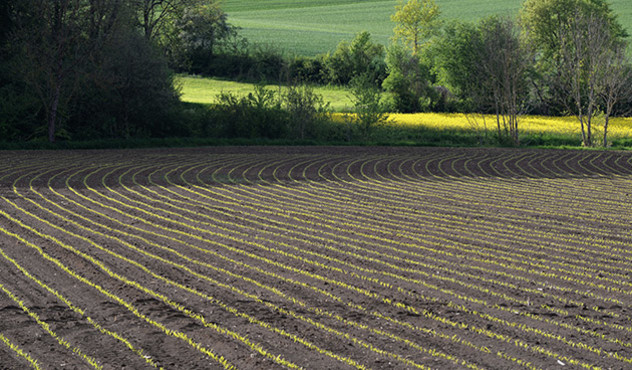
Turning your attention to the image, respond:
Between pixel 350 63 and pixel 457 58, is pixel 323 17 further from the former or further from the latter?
pixel 457 58

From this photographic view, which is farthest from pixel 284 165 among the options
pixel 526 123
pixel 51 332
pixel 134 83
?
pixel 526 123

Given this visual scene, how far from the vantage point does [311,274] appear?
922 centimetres

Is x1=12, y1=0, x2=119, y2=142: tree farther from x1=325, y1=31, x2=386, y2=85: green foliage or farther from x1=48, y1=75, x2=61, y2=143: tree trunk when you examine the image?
x1=325, y1=31, x2=386, y2=85: green foliage

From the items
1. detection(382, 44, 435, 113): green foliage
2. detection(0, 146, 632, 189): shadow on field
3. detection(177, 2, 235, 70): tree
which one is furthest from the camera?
detection(177, 2, 235, 70): tree

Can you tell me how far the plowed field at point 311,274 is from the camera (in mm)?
6676

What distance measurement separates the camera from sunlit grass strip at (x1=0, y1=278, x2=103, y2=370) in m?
6.35

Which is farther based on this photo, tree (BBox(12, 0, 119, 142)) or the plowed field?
tree (BBox(12, 0, 119, 142))

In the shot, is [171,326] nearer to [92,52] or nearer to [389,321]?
[389,321]

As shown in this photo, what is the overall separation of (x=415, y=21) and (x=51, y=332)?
215 feet

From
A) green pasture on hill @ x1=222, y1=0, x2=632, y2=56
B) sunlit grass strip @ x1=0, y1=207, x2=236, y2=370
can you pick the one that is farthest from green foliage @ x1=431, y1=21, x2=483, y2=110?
sunlit grass strip @ x1=0, y1=207, x2=236, y2=370

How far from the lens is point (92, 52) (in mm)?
27719

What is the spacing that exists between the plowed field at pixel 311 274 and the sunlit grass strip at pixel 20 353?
0.04 m

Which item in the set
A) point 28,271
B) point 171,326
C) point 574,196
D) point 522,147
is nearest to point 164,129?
point 522,147

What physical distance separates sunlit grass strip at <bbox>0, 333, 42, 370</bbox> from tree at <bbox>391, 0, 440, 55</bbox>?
6411 cm
